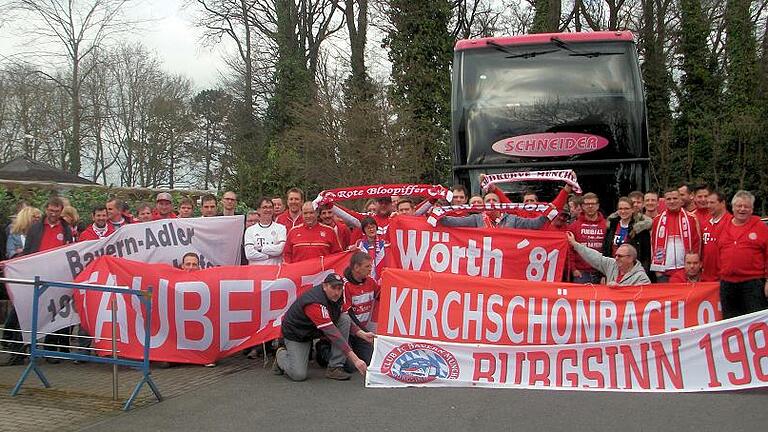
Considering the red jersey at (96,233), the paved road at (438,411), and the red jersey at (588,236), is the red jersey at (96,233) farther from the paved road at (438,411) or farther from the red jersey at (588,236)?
the red jersey at (588,236)

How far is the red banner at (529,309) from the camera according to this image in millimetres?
7668

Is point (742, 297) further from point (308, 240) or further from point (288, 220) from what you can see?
point (288, 220)

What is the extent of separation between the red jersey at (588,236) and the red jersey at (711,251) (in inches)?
42.7

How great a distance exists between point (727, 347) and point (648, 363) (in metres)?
0.71

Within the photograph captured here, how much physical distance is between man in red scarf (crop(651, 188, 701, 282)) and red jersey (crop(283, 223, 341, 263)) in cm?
366

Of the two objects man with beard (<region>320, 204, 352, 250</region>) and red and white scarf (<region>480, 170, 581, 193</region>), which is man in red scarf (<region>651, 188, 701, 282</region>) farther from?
man with beard (<region>320, 204, 352, 250</region>)

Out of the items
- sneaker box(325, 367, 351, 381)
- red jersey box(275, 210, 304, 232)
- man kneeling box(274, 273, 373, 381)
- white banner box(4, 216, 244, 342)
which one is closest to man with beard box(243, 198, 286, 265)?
red jersey box(275, 210, 304, 232)

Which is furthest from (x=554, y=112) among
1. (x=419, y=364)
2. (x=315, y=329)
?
(x=315, y=329)

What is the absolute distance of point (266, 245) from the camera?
9.53 metres

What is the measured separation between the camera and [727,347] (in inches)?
281

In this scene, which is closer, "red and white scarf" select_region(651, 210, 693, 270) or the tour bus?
"red and white scarf" select_region(651, 210, 693, 270)

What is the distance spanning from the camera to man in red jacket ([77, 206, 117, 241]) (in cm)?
945

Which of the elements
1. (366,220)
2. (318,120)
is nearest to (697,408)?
(366,220)

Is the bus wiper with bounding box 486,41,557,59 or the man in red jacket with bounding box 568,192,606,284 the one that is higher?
the bus wiper with bounding box 486,41,557,59
